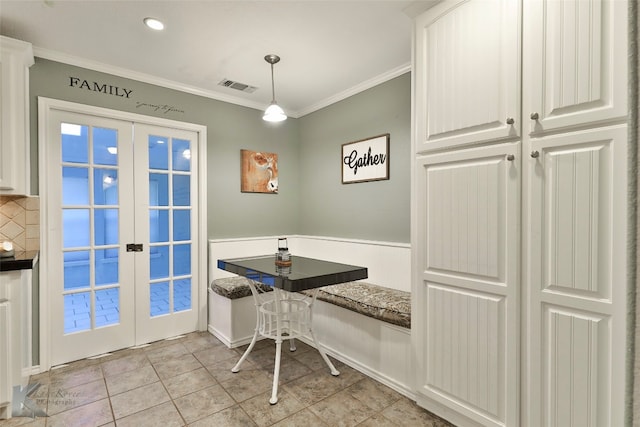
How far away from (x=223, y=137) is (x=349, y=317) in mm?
2463

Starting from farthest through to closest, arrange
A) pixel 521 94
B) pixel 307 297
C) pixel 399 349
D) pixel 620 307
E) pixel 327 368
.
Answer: pixel 307 297, pixel 327 368, pixel 399 349, pixel 521 94, pixel 620 307

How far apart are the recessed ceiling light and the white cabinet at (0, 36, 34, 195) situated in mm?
898

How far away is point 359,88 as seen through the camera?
3506 mm

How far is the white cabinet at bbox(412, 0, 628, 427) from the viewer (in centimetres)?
138

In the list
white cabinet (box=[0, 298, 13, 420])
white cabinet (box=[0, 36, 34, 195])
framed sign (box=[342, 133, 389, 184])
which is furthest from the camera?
framed sign (box=[342, 133, 389, 184])

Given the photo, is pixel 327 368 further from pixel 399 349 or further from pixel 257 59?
pixel 257 59

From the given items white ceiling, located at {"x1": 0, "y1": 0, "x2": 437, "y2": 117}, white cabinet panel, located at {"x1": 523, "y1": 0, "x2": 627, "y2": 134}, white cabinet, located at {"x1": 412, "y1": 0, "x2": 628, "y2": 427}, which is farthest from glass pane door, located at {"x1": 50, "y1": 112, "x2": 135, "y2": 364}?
white cabinet panel, located at {"x1": 523, "y1": 0, "x2": 627, "y2": 134}

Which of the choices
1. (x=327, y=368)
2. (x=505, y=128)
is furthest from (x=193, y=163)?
(x=505, y=128)

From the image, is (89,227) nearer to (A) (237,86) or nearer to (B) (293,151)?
(A) (237,86)

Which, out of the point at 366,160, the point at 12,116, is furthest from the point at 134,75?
the point at 366,160

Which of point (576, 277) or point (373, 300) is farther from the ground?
point (576, 277)

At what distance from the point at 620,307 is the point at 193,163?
3569mm

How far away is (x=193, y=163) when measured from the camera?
3.57 metres

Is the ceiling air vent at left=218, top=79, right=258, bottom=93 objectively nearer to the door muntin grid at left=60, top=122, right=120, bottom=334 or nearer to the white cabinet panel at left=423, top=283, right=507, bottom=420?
the door muntin grid at left=60, top=122, right=120, bottom=334
